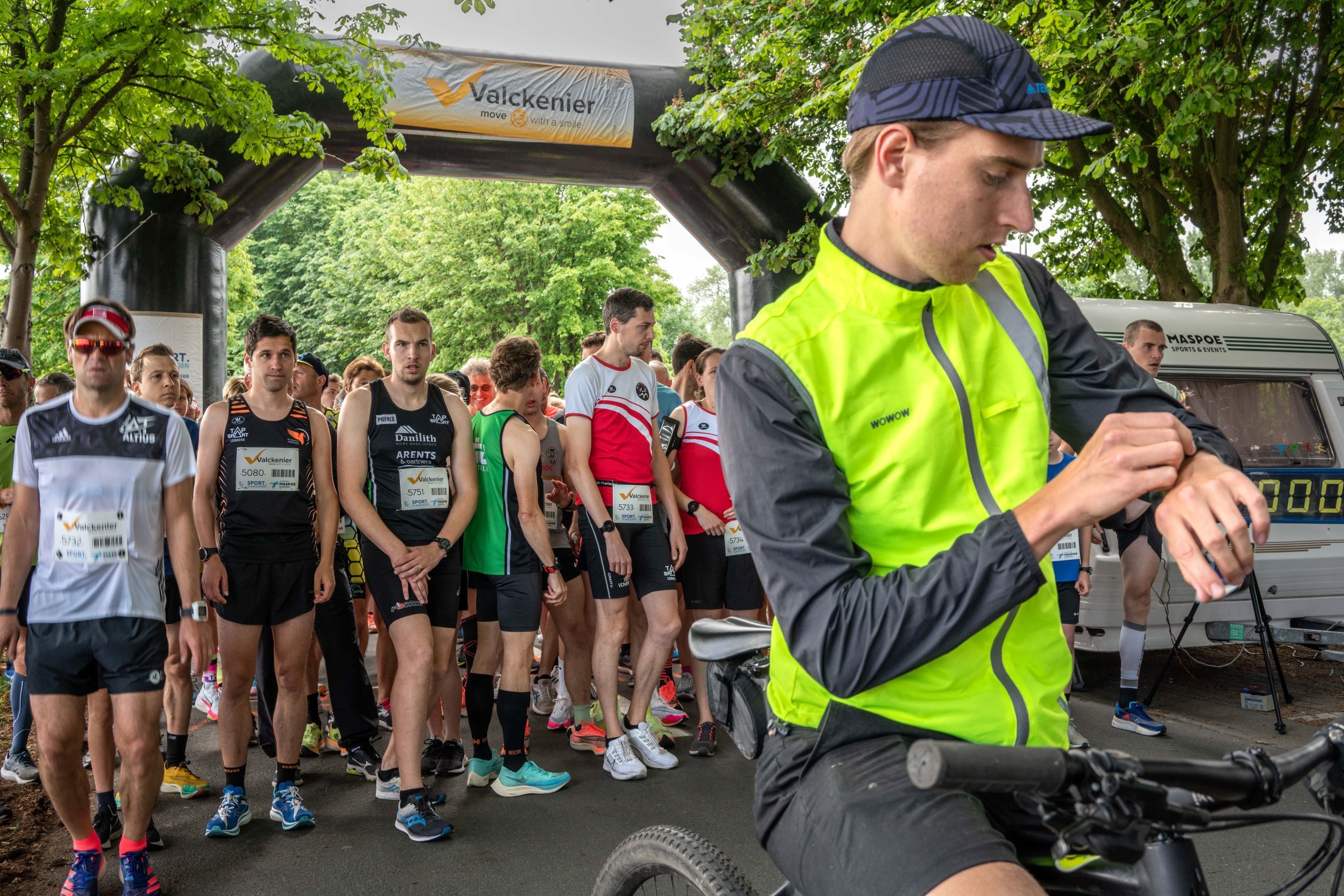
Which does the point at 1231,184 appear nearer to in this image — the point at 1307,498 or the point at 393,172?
the point at 1307,498

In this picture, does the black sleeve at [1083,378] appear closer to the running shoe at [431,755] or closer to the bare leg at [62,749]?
the bare leg at [62,749]

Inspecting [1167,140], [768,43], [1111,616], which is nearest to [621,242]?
[768,43]

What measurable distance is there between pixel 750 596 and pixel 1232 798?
511 centimetres

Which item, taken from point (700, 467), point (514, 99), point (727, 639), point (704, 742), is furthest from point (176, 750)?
point (514, 99)

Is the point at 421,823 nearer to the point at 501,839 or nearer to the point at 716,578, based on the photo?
the point at 501,839

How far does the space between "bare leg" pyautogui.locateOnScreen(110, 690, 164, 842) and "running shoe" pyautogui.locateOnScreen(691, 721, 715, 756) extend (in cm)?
288

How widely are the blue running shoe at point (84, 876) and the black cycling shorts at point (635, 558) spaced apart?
267cm

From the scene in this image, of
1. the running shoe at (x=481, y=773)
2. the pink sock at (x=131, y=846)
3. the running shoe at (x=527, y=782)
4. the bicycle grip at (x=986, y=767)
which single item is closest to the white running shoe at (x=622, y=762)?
the running shoe at (x=527, y=782)

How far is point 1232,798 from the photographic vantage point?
3.91 feet

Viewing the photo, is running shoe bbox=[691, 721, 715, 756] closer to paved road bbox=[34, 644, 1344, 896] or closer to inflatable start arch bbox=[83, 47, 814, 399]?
paved road bbox=[34, 644, 1344, 896]

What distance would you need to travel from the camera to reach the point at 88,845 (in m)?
3.94

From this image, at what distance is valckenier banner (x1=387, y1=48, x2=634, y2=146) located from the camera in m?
11.0

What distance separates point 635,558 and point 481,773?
142 cm

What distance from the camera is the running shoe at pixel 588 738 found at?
6.04 metres
